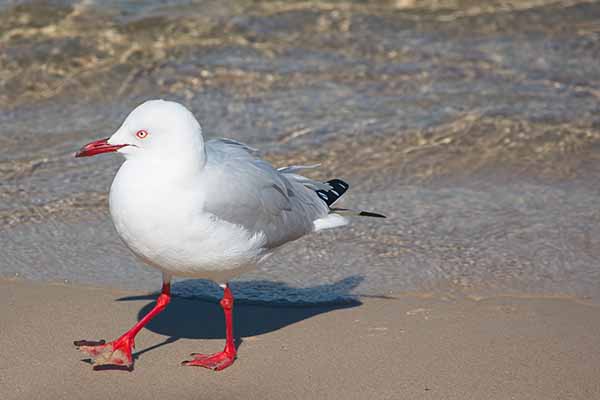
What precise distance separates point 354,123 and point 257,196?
3.45 m

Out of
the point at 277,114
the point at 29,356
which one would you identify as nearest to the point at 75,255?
the point at 29,356

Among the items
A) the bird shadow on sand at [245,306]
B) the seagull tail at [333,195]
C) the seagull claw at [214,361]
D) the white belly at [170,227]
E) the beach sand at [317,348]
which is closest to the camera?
the white belly at [170,227]

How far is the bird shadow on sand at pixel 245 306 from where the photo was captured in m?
5.03

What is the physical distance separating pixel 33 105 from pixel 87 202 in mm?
2171

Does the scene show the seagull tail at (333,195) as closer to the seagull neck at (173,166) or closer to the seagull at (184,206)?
the seagull at (184,206)

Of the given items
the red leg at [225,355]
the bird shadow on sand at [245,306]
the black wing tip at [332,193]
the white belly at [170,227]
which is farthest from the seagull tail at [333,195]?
the white belly at [170,227]

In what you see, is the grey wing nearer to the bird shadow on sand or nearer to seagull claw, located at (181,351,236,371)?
the bird shadow on sand

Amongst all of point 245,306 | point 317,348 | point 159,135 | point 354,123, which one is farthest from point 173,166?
point 354,123

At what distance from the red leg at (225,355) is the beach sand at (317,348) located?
47 millimetres

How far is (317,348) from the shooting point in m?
4.77

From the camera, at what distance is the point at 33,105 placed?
8.34m

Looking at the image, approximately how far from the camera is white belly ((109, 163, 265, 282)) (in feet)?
13.7

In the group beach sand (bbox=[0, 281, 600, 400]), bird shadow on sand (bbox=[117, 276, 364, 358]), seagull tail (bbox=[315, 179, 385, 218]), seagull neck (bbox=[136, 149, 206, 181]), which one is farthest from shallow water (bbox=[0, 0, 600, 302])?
seagull neck (bbox=[136, 149, 206, 181])

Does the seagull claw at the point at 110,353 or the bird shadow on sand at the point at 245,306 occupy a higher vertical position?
the seagull claw at the point at 110,353
